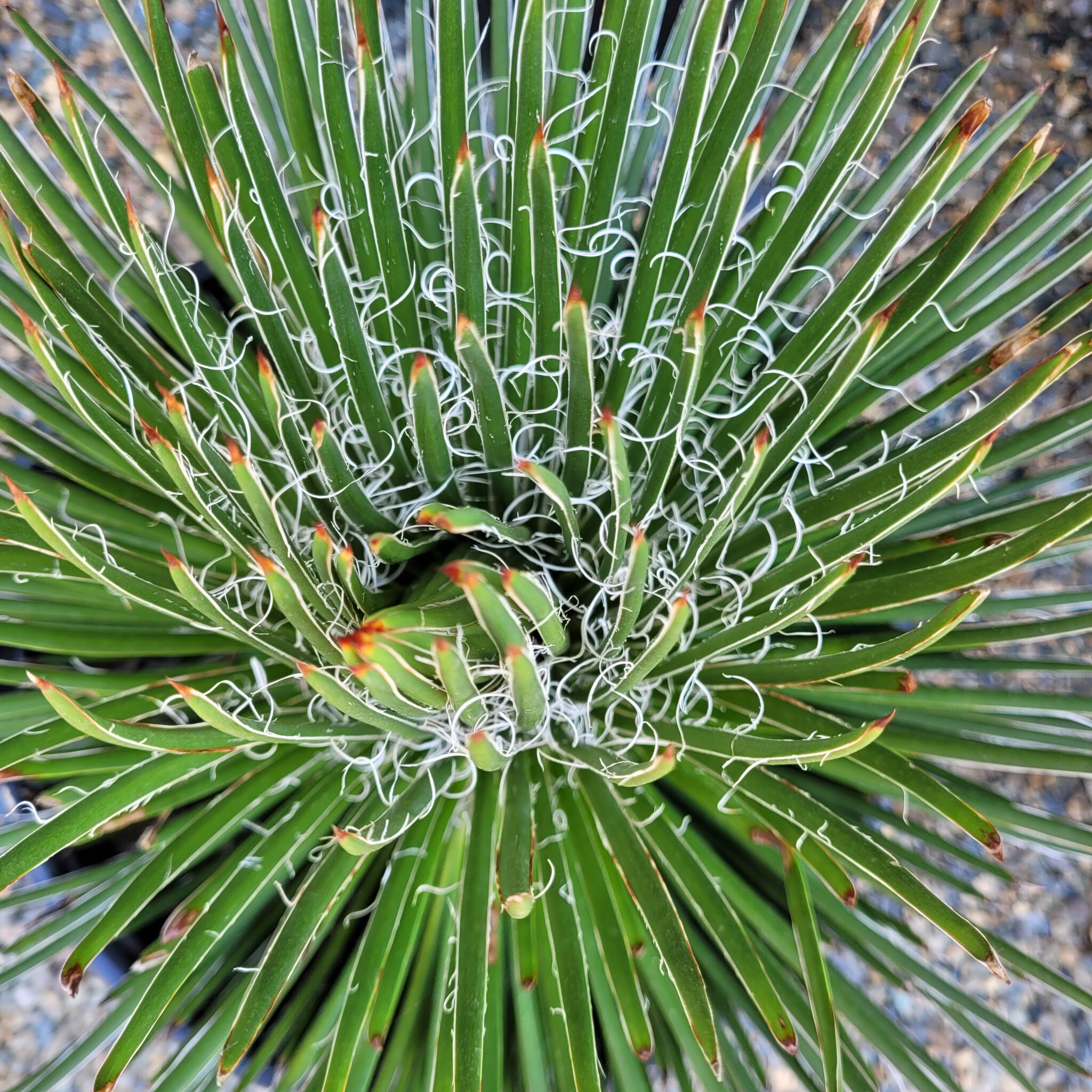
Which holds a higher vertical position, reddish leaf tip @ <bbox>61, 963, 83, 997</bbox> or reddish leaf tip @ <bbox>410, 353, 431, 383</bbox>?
reddish leaf tip @ <bbox>410, 353, 431, 383</bbox>

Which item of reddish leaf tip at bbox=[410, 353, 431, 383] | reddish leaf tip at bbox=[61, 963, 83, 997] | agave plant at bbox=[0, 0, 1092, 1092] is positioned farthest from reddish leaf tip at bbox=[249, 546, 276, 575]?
reddish leaf tip at bbox=[61, 963, 83, 997]

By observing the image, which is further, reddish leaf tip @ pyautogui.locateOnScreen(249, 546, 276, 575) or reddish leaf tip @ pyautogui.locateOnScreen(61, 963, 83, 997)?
reddish leaf tip @ pyautogui.locateOnScreen(61, 963, 83, 997)

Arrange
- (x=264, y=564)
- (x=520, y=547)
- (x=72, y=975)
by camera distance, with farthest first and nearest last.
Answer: (x=520, y=547) → (x=72, y=975) → (x=264, y=564)

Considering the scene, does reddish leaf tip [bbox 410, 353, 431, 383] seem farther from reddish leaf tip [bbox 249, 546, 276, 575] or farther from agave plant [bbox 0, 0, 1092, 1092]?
reddish leaf tip [bbox 249, 546, 276, 575]

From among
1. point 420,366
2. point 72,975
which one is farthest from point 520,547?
point 72,975

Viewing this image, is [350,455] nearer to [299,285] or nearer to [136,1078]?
[299,285]

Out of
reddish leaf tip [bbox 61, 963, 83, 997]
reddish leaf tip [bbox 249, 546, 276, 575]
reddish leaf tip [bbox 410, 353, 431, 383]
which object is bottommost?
reddish leaf tip [bbox 61, 963, 83, 997]

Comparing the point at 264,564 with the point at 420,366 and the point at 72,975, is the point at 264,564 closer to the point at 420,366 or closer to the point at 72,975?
the point at 420,366

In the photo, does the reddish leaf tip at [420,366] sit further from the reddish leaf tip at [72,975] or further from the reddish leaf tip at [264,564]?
the reddish leaf tip at [72,975]

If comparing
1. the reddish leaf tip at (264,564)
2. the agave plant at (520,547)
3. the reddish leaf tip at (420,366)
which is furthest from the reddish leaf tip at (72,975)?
the reddish leaf tip at (420,366)
